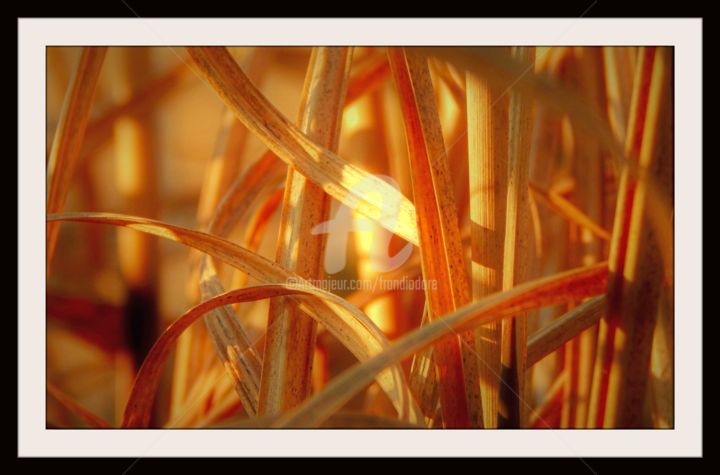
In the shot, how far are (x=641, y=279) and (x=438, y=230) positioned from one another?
5.6 inches

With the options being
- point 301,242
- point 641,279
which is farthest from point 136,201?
point 641,279

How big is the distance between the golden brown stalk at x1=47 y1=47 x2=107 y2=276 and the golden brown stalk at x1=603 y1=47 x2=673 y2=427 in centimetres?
46

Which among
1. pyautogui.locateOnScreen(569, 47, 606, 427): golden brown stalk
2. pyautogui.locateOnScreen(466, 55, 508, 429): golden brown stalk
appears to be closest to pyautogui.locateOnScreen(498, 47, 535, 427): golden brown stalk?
pyautogui.locateOnScreen(466, 55, 508, 429): golden brown stalk

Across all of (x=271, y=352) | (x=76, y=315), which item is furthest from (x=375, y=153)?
(x=76, y=315)

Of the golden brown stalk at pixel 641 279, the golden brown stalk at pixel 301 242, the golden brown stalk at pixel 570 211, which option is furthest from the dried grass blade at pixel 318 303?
the golden brown stalk at pixel 570 211

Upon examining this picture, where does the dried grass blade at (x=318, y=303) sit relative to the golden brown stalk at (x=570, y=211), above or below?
below

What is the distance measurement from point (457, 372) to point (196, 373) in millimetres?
333

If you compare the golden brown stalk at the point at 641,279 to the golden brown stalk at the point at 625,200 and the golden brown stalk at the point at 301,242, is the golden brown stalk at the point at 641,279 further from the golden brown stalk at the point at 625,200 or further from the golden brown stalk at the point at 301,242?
the golden brown stalk at the point at 301,242

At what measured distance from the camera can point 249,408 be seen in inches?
19.4

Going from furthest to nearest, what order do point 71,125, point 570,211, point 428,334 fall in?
point 570,211 → point 71,125 → point 428,334

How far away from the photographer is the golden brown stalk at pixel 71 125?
538 mm

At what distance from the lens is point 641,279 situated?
411mm

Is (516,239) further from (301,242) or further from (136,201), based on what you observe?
(136,201)

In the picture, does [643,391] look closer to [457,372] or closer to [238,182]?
[457,372]
